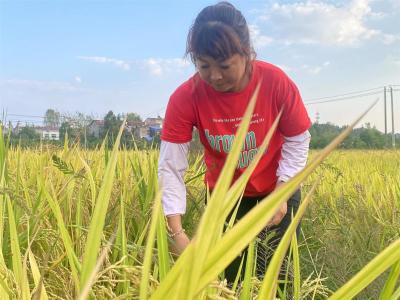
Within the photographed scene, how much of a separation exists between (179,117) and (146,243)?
41.9 inches

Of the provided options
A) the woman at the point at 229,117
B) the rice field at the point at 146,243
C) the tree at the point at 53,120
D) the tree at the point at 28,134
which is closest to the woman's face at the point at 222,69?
the woman at the point at 229,117

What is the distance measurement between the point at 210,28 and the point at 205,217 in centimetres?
107

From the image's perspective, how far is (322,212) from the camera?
2.26 m

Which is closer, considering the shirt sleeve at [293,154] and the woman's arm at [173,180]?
the woman's arm at [173,180]

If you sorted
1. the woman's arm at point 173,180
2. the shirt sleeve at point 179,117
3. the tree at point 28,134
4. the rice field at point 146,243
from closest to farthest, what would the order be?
1. the rice field at point 146,243
2. the woman's arm at point 173,180
3. the shirt sleeve at point 179,117
4. the tree at point 28,134

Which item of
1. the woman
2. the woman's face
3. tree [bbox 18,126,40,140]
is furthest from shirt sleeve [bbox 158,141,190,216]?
tree [bbox 18,126,40,140]

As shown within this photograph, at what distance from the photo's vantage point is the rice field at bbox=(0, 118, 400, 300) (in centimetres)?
30

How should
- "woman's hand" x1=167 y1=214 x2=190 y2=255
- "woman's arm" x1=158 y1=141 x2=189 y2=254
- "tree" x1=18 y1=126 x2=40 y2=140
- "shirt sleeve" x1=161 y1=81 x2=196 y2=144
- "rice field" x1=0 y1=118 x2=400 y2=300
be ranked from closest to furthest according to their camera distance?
1. "rice field" x1=0 y1=118 x2=400 y2=300
2. "woman's hand" x1=167 y1=214 x2=190 y2=255
3. "woman's arm" x1=158 y1=141 x2=189 y2=254
4. "shirt sleeve" x1=161 y1=81 x2=196 y2=144
5. "tree" x1=18 y1=126 x2=40 y2=140

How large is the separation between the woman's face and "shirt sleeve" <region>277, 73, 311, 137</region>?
210mm

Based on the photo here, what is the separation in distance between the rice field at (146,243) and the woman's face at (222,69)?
1.06 ft

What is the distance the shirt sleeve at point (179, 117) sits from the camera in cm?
144

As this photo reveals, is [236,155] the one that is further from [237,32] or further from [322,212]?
[322,212]

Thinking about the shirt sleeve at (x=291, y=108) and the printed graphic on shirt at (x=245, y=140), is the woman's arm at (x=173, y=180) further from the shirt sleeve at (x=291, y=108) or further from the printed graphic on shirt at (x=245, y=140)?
the shirt sleeve at (x=291, y=108)

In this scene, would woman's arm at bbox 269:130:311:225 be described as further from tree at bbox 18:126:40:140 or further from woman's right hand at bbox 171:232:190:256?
tree at bbox 18:126:40:140
